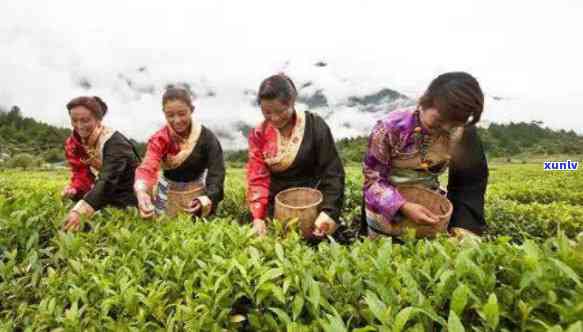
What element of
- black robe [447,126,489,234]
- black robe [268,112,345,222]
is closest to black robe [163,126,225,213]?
black robe [268,112,345,222]

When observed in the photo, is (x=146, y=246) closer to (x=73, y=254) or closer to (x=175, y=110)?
(x=73, y=254)

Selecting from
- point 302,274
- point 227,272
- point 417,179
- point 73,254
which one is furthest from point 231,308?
point 417,179

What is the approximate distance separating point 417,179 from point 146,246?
1591 mm

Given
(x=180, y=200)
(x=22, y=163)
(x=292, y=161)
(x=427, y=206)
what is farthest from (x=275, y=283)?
(x=22, y=163)

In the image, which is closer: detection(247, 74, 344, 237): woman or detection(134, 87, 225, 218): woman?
detection(247, 74, 344, 237): woman

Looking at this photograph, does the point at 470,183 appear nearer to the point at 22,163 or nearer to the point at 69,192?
the point at 69,192

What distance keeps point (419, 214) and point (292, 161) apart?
996 mm

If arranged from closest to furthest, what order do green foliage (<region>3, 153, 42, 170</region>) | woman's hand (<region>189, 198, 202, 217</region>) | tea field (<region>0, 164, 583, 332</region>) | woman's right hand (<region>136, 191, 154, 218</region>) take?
tea field (<region>0, 164, 583, 332</region>), woman's right hand (<region>136, 191, 154, 218</region>), woman's hand (<region>189, 198, 202, 217</region>), green foliage (<region>3, 153, 42, 170</region>)

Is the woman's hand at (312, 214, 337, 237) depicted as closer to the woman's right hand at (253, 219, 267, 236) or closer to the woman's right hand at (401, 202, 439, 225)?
the woman's right hand at (253, 219, 267, 236)

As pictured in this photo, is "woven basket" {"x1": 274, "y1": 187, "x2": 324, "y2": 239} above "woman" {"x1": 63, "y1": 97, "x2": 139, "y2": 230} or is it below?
below

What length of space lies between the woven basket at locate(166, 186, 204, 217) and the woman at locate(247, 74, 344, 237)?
466 mm

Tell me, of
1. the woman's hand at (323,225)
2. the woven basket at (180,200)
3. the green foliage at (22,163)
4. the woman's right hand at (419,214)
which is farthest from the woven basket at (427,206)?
the green foliage at (22,163)

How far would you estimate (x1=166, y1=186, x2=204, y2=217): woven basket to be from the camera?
2982 millimetres

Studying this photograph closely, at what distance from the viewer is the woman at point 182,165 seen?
2.92m
